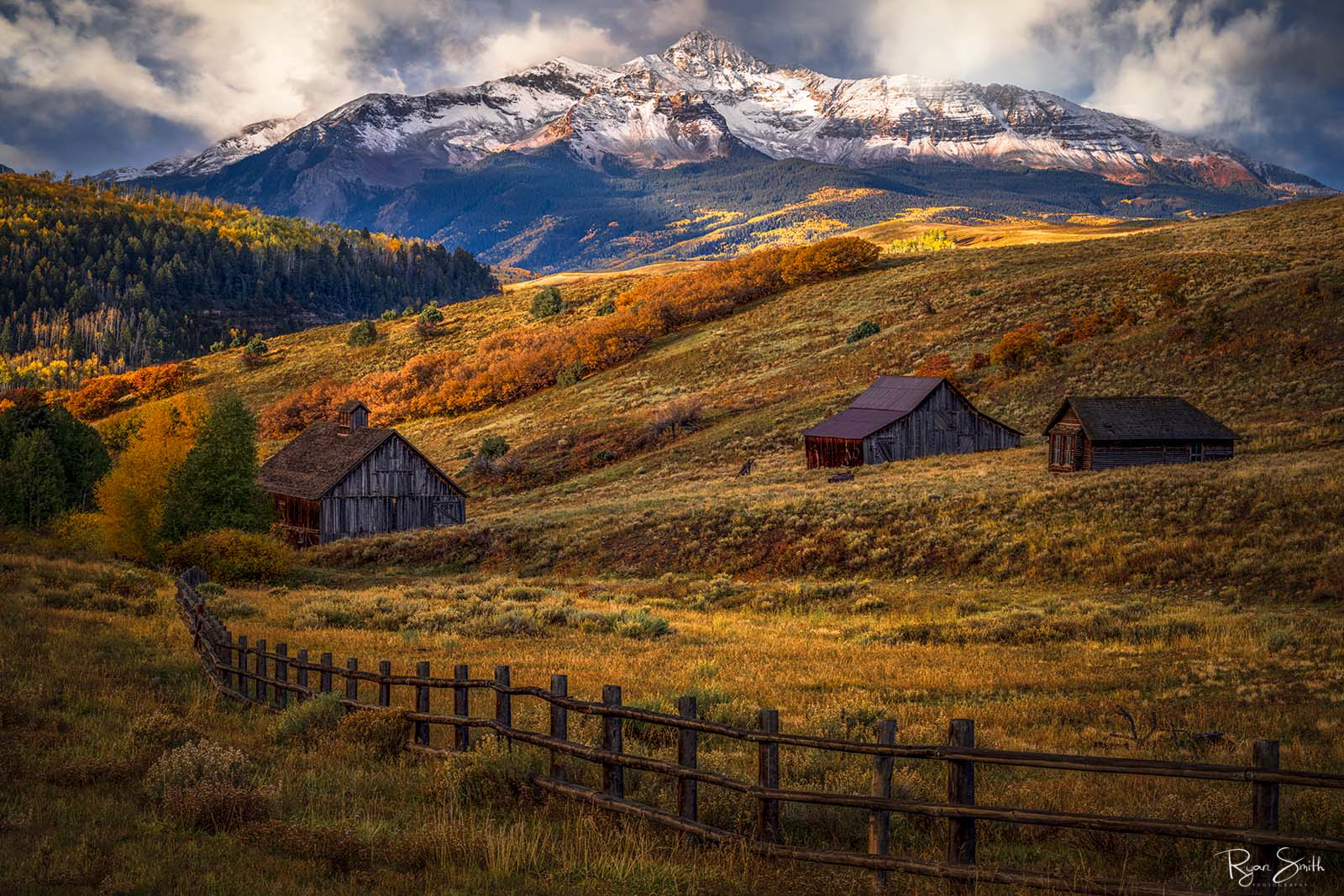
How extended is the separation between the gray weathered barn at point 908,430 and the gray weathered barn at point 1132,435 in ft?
40.1

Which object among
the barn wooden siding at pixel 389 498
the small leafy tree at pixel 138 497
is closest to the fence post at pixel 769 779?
the small leafy tree at pixel 138 497

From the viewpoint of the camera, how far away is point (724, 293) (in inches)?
4486

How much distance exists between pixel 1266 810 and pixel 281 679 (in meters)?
11.6

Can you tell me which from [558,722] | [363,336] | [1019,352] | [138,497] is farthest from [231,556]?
[363,336]

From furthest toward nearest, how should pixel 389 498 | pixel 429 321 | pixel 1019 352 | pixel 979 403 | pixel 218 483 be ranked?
1. pixel 429 321
2. pixel 1019 352
3. pixel 979 403
4. pixel 389 498
5. pixel 218 483

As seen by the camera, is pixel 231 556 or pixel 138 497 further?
pixel 138 497

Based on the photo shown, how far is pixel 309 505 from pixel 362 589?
70.4ft

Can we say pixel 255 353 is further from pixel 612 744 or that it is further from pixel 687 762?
pixel 687 762

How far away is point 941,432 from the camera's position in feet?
193

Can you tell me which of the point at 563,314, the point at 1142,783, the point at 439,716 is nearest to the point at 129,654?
the point at 439,716

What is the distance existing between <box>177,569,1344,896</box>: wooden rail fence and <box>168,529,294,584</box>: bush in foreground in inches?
1116

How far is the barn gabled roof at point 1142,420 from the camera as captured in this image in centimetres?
4497

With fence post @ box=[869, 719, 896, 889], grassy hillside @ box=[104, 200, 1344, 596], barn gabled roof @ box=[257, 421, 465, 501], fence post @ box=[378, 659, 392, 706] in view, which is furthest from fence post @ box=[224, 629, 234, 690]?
barn gabled roof @ box=[257, 421, 465, 501]

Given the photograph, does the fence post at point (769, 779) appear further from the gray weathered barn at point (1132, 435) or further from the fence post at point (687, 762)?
the gray weathered barn at point (1132, 435)
